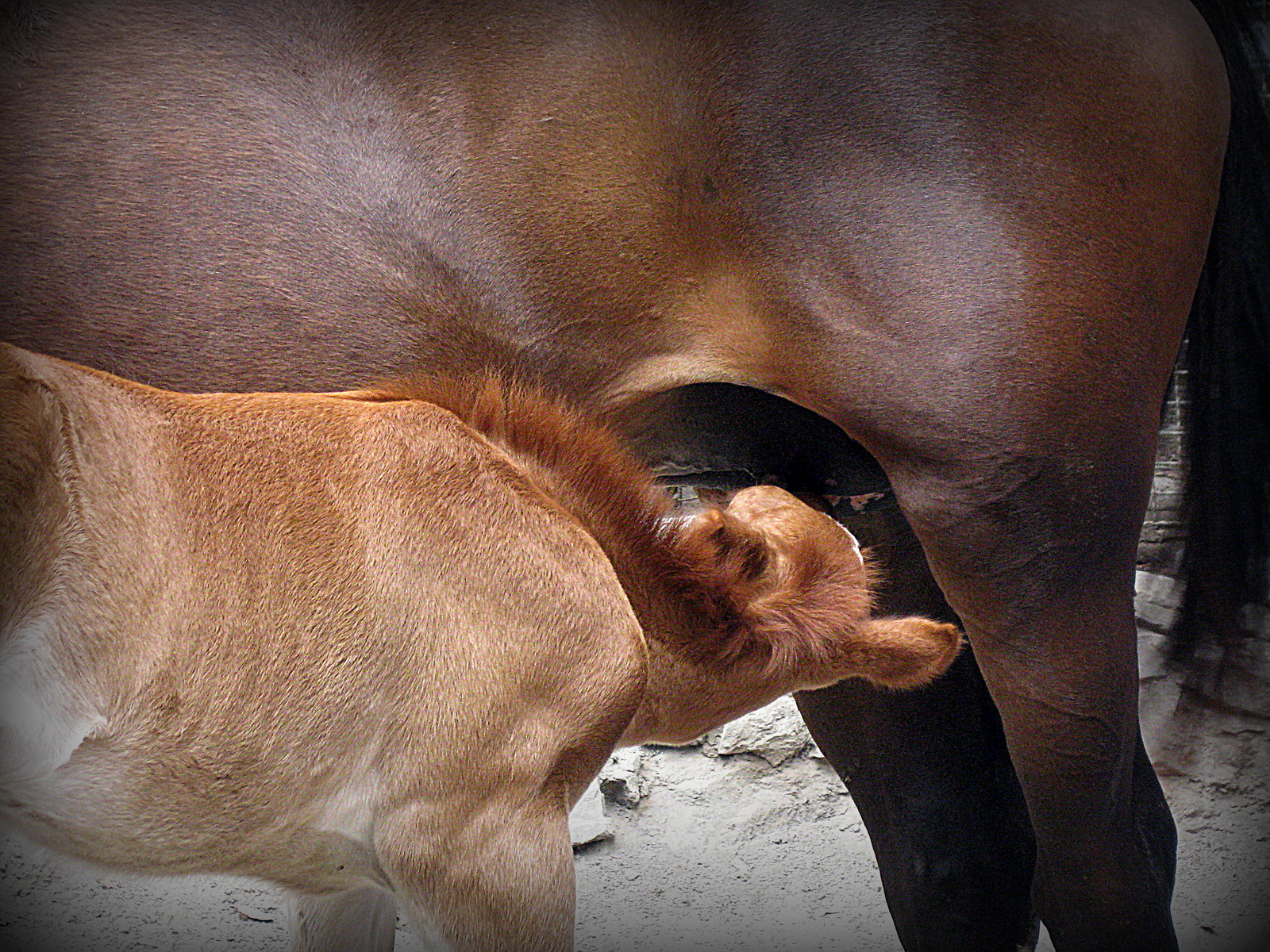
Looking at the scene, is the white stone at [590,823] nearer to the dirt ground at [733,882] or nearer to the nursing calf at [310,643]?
the dirt ground at [733,882]

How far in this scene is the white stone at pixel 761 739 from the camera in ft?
6.15

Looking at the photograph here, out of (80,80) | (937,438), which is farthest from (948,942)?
(80,80)

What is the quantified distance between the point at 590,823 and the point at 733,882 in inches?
8.1

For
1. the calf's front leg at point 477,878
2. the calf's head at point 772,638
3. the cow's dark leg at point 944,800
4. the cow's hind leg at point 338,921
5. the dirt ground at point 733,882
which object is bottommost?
the dirt ground at point 733,882

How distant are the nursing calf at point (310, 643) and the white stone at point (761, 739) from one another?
4.03 feet

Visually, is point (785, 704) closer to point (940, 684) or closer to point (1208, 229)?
point (940, 684)

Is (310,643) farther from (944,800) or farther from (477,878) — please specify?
(944,800)

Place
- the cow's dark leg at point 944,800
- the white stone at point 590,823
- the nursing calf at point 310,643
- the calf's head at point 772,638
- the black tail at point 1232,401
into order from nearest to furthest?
the nursing calf at point 310,643 → the calf's head at point 772,638 → the black tail at point 1232,401 → the cow's dark leg at point 944,800 → the white stone at point 590,823

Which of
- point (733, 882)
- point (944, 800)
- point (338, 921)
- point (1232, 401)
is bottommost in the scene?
point (733, 882)

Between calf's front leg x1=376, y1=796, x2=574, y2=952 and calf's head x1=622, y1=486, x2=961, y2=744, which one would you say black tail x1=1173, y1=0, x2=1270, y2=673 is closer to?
calf's head x1=622, y1=486, x2=961, y2=744

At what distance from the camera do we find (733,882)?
5.44 feet

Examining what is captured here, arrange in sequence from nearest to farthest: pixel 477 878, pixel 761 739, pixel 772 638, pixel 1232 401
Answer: pixel 477 878, pixel 772 638, pixel 1232 401, pixel 761 739

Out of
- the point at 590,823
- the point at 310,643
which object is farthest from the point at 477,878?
the point at 590,823

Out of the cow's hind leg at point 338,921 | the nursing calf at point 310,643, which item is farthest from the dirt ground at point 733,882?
the nursing calf at point 310,643
